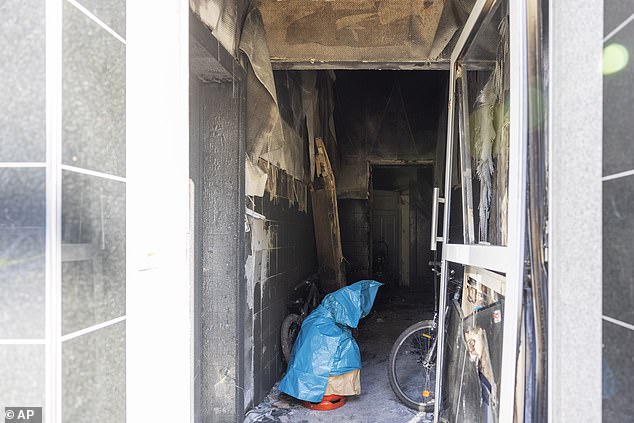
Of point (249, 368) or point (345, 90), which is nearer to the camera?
point (249, 368)

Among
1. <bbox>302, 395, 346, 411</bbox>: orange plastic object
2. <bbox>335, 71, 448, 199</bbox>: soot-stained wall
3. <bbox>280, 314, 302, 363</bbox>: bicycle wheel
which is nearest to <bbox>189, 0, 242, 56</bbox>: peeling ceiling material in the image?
<bbox>280, 314, 302, 363</bbox>: bicycle wheel

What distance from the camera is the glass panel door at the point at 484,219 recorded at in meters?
1.30

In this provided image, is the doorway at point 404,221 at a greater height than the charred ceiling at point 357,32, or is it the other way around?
the charred ceiling at point 357,32

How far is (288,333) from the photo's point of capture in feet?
12.9

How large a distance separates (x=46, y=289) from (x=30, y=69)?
1.19ft

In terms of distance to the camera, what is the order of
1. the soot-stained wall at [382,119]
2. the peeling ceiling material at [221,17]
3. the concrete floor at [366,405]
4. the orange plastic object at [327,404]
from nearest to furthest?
the peeling ceiling material at [221,17] → the concrete floor at [366,405] → the orange plastic object at [327,404] → the soot-stained wall at [382,119]

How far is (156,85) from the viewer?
3.88 feet

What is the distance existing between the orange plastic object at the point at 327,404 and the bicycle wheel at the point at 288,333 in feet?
1.80

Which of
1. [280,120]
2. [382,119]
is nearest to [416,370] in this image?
[280,120]

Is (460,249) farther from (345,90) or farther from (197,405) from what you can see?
(345,90)

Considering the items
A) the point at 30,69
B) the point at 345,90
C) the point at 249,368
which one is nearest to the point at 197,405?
the point at 249,368

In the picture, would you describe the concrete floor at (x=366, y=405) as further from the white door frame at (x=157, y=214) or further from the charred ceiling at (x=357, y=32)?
the charred ceiling at (x=357, y=32)

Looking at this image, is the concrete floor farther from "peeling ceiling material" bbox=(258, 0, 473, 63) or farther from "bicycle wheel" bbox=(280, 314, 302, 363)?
"peeling ceiling material" bbox=(258, 0, 473, 63)

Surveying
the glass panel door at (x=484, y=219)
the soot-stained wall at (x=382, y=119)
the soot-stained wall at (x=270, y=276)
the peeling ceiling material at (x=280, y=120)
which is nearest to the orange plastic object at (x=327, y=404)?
the soot-stained wall at (x=270, y=276)
